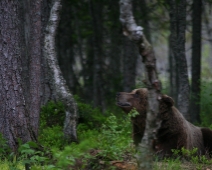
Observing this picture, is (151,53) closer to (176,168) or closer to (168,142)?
(176,168)

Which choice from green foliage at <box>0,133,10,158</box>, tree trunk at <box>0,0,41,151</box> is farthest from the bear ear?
green foliage at <box>0,133,10,158</box>

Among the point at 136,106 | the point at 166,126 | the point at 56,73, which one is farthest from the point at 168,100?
the point at 56,73

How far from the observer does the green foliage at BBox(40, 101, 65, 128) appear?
12422 millimetres

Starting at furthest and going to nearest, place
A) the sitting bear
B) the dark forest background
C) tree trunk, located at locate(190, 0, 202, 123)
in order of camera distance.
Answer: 1. the dark forest background
2. tree trunk, located at locate(190, 0, 202, 123)
3. the sitting bear

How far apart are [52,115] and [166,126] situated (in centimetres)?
423

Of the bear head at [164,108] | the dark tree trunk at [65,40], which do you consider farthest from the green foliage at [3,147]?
the dark tree trunk at [65,40]

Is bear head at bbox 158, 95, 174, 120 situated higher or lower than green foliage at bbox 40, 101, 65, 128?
higher

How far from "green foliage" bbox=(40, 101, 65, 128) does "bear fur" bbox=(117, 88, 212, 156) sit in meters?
3.24

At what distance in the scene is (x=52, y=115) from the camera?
12.6m

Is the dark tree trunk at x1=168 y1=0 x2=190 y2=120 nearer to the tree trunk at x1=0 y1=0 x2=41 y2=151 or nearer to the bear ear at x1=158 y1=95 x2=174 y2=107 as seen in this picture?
the bear ear at x1=158 y1=95 x2=174 y2=107

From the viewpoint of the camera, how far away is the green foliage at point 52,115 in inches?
489

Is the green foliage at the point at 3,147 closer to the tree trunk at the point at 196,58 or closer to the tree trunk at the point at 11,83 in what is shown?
the tree trunk at the point at 11,83

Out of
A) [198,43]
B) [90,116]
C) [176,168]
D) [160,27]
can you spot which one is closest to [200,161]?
[176,168]

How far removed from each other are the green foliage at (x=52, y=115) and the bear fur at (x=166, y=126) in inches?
127
